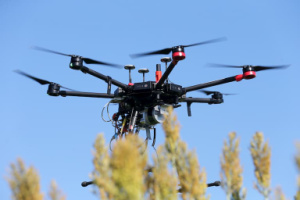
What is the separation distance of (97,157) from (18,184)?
61.3 inches

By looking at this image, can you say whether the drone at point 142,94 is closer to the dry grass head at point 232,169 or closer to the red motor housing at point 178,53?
the red motor housing at point 178,53

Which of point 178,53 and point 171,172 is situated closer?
A: point 171,172

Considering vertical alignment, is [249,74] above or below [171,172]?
above

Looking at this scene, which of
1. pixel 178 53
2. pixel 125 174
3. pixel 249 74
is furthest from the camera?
pixel 249 74

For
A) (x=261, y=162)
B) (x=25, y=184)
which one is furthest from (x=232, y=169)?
(x=25, y=184)

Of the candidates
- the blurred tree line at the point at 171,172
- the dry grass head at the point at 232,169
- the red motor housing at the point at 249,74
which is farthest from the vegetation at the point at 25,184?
the red motor housing at the point at 249,74

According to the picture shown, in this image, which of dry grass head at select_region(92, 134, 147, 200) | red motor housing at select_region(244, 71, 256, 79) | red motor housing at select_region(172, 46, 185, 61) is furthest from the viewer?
red motor housing at select_region(244, 71, 256, 79)

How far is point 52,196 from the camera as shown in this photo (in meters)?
7.30

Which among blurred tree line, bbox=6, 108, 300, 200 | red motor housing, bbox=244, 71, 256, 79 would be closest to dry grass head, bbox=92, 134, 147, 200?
blurred tree line, bbox=6, 108, 300, 200

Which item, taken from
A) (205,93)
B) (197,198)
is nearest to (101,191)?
(197,198)

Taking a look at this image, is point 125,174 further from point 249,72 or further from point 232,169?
point 249,72

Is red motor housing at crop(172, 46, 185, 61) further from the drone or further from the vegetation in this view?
the vegetation

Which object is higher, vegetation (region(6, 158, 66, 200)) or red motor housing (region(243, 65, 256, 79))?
red motor housing (region(243, 65, 256, 79))

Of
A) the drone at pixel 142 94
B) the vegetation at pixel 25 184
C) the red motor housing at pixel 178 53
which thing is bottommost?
the vegetation at pixel 25 184
